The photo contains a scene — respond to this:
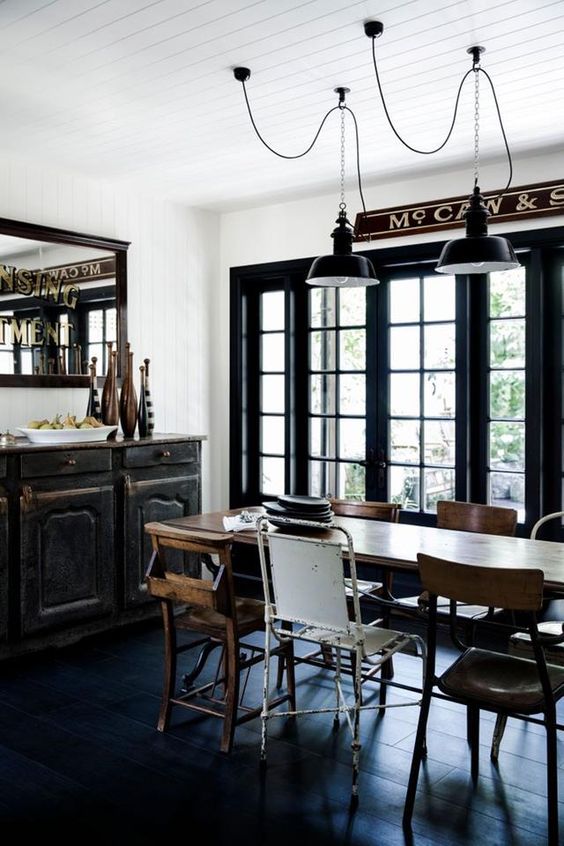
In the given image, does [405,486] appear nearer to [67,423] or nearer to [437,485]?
[437,485]

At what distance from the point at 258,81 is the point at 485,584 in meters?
2.34

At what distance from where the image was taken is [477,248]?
298 cm

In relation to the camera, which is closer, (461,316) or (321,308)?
(461,316)

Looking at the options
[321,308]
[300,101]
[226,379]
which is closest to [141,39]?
[300,101]

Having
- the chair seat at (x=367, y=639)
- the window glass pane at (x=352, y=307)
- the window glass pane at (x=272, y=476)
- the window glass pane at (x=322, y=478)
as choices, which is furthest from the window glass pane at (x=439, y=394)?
the chair seat at (x=367, y=639)

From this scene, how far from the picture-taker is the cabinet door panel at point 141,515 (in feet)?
14.9

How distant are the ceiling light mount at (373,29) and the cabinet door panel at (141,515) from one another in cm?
276

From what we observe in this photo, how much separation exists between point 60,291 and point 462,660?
322cm

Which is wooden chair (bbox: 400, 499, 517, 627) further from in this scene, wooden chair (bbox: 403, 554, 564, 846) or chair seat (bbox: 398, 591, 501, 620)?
wooden chair (bbox: 403, 554, 564, 846)

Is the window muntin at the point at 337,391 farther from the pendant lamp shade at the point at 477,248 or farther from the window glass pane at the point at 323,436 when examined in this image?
the pendant lamp shade at the point at 477,248

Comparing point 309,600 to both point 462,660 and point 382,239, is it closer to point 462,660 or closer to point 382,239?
point 462,660

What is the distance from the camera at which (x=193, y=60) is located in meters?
3.15

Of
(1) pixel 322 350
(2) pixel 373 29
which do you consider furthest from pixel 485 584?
(1) pixel 322 350

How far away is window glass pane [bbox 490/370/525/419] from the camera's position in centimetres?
454
